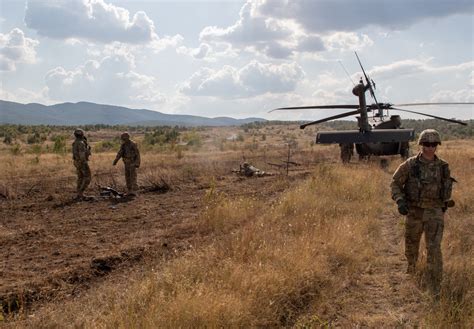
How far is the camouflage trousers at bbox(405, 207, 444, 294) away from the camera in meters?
5.68

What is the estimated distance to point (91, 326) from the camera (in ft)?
14.1

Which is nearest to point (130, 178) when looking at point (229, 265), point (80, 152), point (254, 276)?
point (80, 152)

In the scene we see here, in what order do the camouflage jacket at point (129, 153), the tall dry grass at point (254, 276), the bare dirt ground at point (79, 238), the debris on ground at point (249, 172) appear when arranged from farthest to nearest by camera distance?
the debris on ground at point (249, 172) < the camouflage jacket at point (129, 153) < the bare dirt ground at point (79, 238) < the tall dry grass at point (254, 276)

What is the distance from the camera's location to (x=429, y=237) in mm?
5805

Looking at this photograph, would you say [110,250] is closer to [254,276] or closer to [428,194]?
[254,276]

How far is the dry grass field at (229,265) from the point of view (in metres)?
4.68

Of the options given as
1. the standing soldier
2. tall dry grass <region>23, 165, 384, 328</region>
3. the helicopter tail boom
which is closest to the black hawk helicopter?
the helicopter tail boom

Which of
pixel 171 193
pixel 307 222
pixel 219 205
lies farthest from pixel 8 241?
pixel 171 193

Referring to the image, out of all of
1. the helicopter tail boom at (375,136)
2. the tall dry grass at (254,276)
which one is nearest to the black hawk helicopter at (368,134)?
the helicopter tail boom at (375,136)

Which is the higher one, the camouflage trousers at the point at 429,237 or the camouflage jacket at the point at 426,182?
the camouflage jacket at the point at 426,182

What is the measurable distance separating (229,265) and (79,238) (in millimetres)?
4156

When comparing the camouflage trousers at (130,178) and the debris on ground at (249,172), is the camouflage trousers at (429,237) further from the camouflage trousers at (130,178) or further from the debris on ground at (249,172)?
the debris on ground at (249,172)

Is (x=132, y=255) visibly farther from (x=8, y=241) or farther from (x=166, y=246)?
(x=8, y=241)

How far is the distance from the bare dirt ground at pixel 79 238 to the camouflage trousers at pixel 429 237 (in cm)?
350
